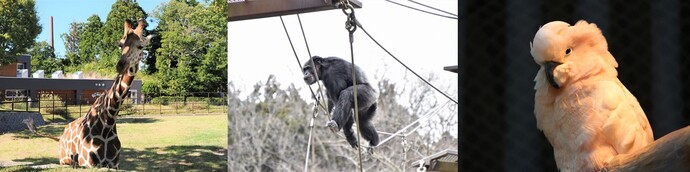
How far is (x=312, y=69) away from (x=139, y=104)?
1279mm

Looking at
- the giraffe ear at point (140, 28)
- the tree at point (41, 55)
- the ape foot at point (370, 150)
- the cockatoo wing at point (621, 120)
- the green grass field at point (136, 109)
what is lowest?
the ape foot at point (370, 150)

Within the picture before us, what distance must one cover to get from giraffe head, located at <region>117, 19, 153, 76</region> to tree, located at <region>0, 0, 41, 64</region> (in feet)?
1.62

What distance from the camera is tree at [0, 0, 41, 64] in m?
3.65

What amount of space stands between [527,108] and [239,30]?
9.52ft

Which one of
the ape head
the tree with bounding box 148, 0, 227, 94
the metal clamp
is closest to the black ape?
the ape head

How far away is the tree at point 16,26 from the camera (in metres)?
3.65

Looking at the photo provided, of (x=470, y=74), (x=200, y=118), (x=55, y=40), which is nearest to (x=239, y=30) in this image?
(x=200, y=118)

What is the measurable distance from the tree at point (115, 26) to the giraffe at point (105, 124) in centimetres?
10

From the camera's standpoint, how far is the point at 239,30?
338cm

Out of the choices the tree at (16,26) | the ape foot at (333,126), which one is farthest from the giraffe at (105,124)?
the ape foot at (333,126)

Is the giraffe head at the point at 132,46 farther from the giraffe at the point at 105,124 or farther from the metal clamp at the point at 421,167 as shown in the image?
the metal clamp at the point at 421,167

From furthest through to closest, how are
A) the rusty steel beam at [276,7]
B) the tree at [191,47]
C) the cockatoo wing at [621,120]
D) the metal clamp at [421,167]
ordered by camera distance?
1. the tree at [191,47]
2. the metal clamp at [421,167]
3. the rusty steel beam at [276,7]
4. the cockatoo wing at [621,120]

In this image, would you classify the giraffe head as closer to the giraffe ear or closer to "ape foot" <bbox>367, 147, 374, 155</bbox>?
the giraffe ear

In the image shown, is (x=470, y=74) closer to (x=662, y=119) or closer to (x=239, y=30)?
(x=662, y=119)
